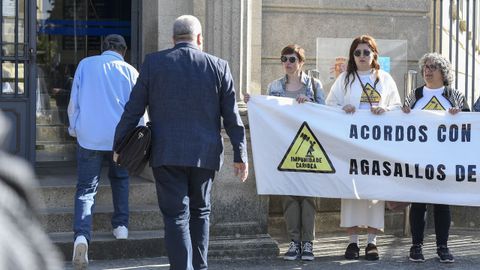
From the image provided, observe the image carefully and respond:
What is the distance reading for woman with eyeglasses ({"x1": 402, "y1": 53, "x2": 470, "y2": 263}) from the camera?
7422 millimetres

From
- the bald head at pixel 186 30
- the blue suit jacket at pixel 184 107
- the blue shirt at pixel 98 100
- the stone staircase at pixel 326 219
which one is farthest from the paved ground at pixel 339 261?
the bald head at pixel 186 30

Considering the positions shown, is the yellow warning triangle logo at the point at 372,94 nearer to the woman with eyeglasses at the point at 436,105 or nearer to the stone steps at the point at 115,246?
the woman with eyeglasses at the point at 436,105

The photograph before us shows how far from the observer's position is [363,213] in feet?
24.8

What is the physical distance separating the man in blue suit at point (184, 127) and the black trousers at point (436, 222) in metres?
2.16

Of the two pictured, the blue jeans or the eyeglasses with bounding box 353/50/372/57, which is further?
the eyeglasses with bounding box 353/50/372/57

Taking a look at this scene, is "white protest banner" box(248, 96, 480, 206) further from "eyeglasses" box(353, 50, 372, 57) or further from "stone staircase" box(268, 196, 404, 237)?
"stone staircase" box(268, 196, 404, 237)

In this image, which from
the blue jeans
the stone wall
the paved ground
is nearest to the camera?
the blue jeans

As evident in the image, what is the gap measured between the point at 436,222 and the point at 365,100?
1.22 m

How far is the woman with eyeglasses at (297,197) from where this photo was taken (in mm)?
7488

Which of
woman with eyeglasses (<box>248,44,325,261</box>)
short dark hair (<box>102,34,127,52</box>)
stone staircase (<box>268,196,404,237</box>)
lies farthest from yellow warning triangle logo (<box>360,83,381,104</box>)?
short dark hair (<box>102,34,127,52</box>)

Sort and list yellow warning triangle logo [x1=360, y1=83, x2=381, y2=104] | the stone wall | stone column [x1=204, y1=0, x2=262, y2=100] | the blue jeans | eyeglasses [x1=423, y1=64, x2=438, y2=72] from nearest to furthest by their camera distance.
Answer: the blue jeans → eyeglasses [x1=423, y1=64, x2=438, y2=72] → yellow warning triangle logo [x1=360, y1=83, x2=381, y2=104] → stone column [x1=204, y1=0, x2=262, y2=100] → the stone wall

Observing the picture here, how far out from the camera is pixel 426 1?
8680mm

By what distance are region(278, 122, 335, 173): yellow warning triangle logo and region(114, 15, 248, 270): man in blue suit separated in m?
1.60

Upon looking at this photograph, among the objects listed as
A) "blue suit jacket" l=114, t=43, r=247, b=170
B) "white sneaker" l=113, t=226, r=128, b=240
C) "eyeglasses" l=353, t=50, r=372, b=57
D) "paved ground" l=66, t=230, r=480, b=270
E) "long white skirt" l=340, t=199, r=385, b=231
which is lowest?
"paved ground" l=66, t=230, r=480, b=270
